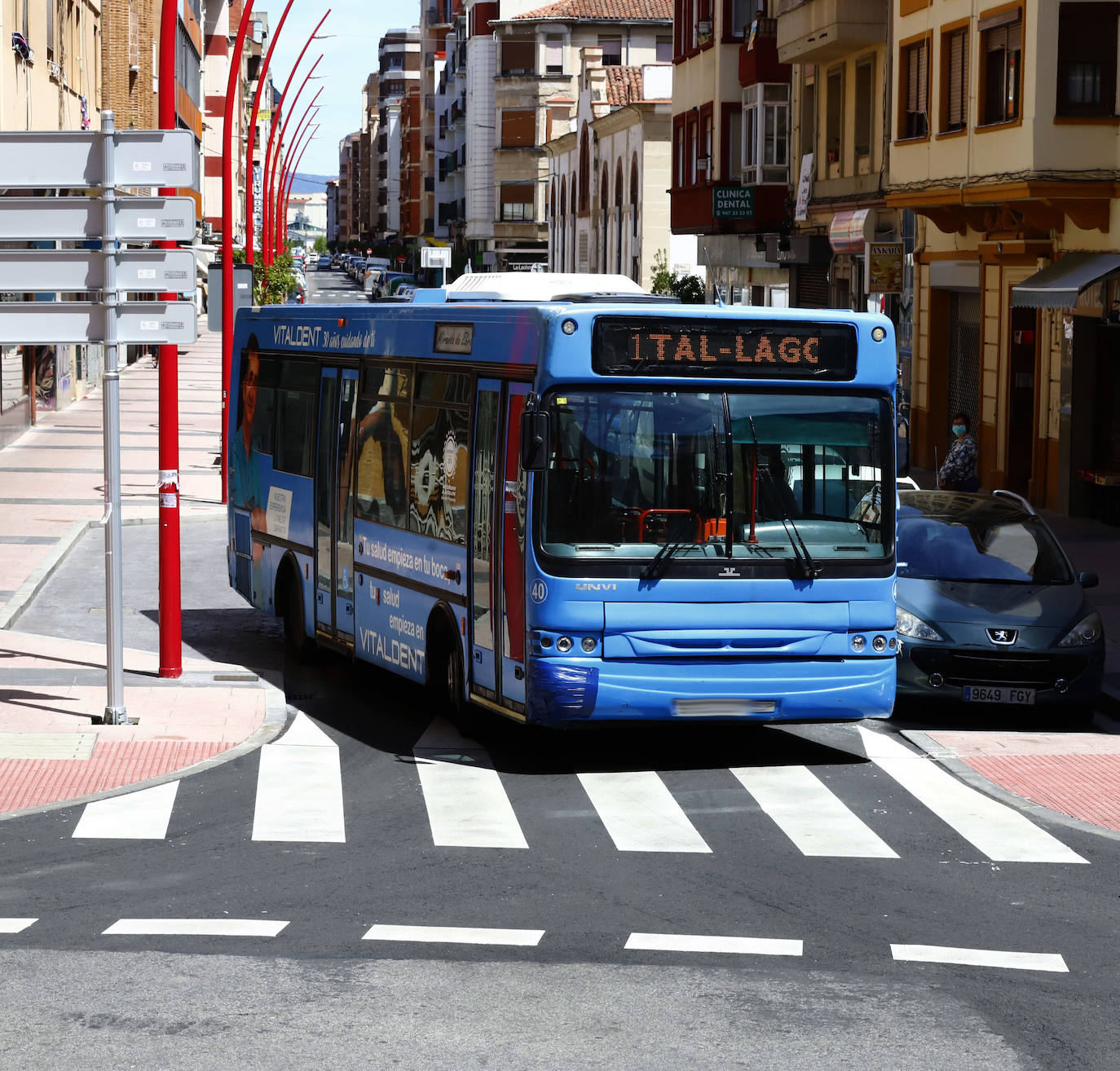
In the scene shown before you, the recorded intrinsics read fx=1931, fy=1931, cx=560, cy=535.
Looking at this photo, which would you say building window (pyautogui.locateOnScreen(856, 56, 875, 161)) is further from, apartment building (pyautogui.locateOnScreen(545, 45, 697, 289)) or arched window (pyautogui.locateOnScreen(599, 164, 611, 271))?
arched window (pyautogui.locateOnScreen(599, 164, 611, 271))

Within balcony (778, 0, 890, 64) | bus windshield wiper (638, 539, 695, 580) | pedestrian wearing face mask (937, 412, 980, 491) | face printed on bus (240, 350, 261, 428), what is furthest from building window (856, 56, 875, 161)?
bus windshield wiper (638, 539, 695, 580)

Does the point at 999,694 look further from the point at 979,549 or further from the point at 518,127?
the point at 518,127

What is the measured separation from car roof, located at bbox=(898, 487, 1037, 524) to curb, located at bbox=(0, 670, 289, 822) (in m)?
5.27

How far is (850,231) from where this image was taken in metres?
36.8

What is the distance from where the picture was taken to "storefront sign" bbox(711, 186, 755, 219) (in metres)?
43.4

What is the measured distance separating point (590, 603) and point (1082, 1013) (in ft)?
15.5

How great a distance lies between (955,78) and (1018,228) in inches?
133

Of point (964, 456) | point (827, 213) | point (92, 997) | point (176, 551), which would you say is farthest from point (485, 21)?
point (92, 997)

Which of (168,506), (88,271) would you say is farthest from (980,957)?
(168,506)

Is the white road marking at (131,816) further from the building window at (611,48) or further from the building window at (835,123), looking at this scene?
the building window at (611,48)

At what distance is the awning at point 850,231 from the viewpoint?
36094 mm

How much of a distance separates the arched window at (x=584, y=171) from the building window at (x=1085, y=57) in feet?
177

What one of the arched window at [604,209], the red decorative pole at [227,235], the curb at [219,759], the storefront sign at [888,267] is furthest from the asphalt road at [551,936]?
the arched window at [604,209]

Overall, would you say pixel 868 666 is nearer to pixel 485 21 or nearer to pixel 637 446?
pixel 637 446
